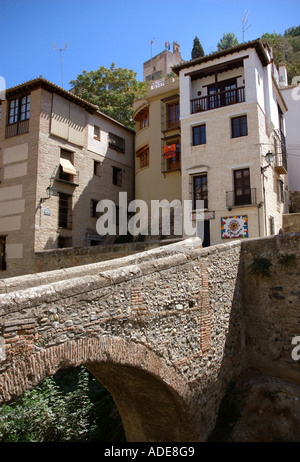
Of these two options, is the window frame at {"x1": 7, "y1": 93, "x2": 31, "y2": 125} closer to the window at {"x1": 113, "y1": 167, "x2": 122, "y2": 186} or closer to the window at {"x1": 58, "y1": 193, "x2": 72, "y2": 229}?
the window at {"x1": 58, "y1": 193, "x2": 72, "y2": 229}

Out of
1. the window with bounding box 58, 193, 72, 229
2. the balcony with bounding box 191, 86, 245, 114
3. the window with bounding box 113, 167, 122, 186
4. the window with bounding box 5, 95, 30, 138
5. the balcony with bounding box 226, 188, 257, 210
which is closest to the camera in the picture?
the balcony with bounding box 226, 188, 257, 210

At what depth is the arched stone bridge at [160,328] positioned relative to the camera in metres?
4.85

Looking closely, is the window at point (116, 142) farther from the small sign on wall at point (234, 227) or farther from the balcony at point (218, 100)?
the small sign on wall at point (234, 227)

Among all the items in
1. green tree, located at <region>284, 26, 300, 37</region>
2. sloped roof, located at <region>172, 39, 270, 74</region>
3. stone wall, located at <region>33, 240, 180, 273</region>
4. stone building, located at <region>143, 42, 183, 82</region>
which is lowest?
stone wall, located at <region>33, 240, 180, 273</region>

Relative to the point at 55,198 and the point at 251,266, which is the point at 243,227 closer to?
the point at 251,266

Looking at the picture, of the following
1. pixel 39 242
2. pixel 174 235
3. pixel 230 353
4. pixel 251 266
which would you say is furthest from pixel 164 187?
pixel 230 353

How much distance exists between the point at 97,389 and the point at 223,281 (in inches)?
255

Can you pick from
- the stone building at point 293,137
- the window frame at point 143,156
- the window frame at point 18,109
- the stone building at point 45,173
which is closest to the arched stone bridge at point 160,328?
the stone building at point 45,173

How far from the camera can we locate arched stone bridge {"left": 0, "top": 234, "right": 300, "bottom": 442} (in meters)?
4.85

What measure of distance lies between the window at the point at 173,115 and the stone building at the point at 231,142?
2520 millimetres

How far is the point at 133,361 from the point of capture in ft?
20.3

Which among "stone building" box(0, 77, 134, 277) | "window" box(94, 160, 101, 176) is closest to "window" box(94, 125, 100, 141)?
"stone building" box(0, 77, 134, 277)

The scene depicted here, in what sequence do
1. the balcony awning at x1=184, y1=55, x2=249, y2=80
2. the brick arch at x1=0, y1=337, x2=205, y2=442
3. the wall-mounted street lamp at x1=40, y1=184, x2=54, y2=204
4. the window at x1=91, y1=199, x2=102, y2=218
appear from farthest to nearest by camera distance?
the window at x1=91, y1=199, x2=102, y2=218
the wall-mounted street lamp at x1=40, y1=184, x2=54, y2=204
the balcony awning at x1=184, y1=55, x2=249, y2=80
the brick arch at x1=0, y1=337, x2=205, y2=442

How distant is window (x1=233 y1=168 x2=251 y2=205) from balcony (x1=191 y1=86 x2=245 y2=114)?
3784mm
